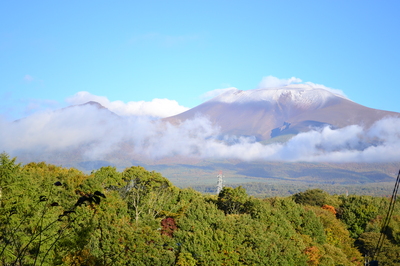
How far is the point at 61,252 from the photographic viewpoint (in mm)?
28031

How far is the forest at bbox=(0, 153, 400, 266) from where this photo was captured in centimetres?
2989

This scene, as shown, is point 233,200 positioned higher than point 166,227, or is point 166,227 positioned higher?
point 233,200

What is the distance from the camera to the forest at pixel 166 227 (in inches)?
1177

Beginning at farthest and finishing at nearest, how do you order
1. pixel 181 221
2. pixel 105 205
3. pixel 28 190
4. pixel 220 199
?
pixel 220 199, pixel 181 221, pixel 105 205, pixel 28 190

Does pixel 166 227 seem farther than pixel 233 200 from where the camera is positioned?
No

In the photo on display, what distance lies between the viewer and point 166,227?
53781mm

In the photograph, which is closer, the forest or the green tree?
the forest

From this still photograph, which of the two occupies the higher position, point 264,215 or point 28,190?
point 28,190

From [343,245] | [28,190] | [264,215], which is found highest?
[28,190]

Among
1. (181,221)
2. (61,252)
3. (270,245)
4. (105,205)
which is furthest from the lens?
(181,221)

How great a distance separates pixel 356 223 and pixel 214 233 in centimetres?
3731

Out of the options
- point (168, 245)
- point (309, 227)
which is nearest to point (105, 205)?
point (168, 245)

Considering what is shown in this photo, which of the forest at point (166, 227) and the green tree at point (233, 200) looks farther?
the green tree at point (233, 200)

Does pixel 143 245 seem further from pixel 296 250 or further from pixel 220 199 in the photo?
pixel 220 199
